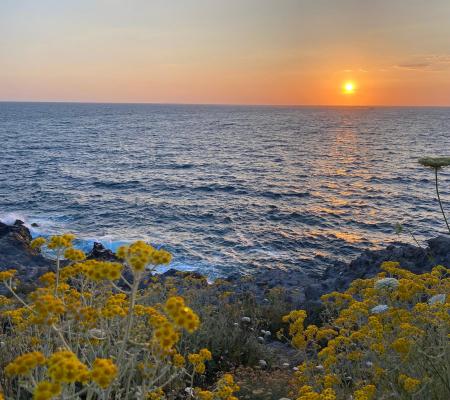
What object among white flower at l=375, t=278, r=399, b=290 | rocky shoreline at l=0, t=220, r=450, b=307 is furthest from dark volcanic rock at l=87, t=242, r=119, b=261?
white flower at l=375, t=278, r=399, b=290

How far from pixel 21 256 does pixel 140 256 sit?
686 inches

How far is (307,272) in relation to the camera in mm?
19203

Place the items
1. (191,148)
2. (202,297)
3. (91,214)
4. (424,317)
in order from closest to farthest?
(424,317)
(202,297)
(91,214)
(191,148)

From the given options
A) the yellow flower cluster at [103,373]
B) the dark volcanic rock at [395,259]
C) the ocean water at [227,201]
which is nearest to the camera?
the yellow flower cluster at [103,373]

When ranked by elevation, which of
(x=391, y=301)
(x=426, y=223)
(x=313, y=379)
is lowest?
(x=426, y=223)

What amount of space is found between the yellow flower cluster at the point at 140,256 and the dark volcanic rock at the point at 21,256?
12.9 m

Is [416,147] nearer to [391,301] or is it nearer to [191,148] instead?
[191,148]

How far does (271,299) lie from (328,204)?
68.0ft

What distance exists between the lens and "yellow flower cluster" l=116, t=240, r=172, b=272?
8.82ft

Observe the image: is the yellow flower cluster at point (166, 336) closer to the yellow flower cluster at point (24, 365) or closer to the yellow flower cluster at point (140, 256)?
the yellow flower cluster at point (140, 256)

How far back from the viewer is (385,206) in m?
30.8

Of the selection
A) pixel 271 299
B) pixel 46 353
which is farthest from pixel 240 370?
pixel 271 299

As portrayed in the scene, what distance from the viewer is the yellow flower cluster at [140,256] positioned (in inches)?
106

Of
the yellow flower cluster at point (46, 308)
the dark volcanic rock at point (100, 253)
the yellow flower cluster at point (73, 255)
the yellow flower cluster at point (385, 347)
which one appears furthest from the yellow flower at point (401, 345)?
the dark volcanic rock at point (100, 253)
